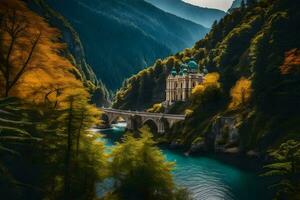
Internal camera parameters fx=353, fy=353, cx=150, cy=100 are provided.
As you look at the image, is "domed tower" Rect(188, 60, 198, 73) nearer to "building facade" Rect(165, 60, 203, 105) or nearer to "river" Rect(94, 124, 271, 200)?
"building facade" Rect(165, 60, 203, 105)

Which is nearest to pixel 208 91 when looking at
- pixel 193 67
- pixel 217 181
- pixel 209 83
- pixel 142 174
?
pixel 209 83

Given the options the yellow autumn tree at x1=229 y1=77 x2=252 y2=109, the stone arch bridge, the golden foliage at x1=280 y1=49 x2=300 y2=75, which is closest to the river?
the yellow autumn tree at x1=229 y1=77 x2=252 y2=109

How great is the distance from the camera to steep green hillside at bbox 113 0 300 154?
74.2 meters

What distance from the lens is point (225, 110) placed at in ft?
313

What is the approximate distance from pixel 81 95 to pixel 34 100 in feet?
16.3

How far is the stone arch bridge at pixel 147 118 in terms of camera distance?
110656mm

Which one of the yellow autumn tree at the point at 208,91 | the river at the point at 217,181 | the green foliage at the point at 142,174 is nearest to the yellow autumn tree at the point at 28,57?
the green foliage at the point at 142,174

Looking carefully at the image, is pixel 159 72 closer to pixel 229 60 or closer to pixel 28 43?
pixel 229 60

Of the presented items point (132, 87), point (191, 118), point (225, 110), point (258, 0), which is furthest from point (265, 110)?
point (132, 87)

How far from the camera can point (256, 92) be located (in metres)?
82.8

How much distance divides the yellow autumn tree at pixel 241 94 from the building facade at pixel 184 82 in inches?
1446

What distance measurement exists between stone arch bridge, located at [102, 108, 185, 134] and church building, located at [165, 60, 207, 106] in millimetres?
15047

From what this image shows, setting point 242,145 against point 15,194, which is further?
point 242,145

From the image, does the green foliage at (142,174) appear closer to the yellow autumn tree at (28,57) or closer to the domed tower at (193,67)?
the yellow autumn tree at (28,57)
